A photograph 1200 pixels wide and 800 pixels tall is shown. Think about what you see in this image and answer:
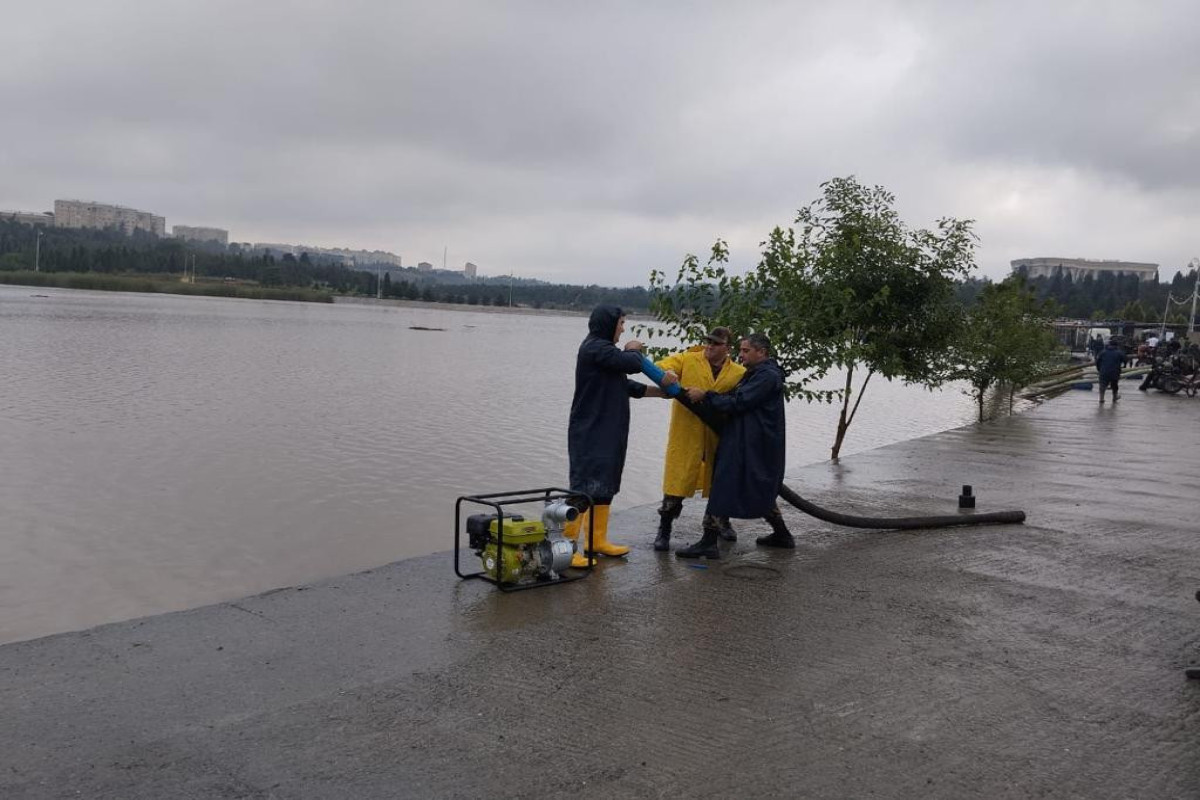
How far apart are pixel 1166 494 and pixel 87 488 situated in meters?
14.0

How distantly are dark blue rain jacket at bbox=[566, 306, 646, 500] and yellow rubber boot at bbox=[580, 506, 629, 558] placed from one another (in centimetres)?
27

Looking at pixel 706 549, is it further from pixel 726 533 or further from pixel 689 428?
pixel 689 428

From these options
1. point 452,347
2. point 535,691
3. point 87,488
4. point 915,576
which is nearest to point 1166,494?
point 915,576

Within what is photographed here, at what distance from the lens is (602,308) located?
720 cm

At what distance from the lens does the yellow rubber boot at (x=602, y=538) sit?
297 inches

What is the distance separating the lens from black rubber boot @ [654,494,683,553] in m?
7.94

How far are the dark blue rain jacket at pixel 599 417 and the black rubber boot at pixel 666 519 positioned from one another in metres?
0.84

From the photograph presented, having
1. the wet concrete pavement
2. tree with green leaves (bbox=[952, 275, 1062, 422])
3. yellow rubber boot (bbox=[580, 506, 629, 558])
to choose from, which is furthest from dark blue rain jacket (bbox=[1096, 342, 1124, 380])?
yellow rubber boot (bbox=[580, 506, 629, 558])

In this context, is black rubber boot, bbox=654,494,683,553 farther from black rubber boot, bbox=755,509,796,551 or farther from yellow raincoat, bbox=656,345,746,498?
black rubber boot, bbox=755,509,796,551

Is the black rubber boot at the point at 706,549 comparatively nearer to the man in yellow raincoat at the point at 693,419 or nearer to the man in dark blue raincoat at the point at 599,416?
the man in yellow raincoat at the point at 693,419

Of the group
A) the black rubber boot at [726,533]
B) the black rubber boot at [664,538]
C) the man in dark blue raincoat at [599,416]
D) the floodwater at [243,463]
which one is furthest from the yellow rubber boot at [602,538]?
the floodwater at [243,463]

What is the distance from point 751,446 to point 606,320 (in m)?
1.50

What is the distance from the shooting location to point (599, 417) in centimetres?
725

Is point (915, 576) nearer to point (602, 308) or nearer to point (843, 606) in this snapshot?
point (843, 606)
